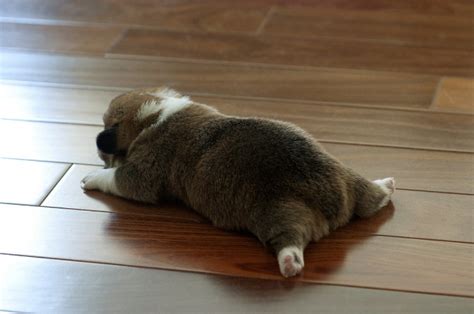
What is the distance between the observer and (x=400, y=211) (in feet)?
5.08

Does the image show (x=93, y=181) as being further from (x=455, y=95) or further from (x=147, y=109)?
(x=455, y=95)

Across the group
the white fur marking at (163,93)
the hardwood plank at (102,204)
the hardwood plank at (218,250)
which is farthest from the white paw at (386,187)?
the white fur marking at (163,93)

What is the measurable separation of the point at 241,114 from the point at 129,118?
0.40 metres

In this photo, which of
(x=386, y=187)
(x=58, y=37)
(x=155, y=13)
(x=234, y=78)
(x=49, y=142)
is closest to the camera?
(x=386, y=187)

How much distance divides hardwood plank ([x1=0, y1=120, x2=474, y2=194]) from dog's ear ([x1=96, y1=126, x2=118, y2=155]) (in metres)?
0.15

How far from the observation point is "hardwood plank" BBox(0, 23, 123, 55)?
2322 mm

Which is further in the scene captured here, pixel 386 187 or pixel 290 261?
pixel 386 187

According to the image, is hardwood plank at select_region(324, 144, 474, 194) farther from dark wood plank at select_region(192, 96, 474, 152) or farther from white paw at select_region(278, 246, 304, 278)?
white paw at select_region(278, 246, 304, 278)

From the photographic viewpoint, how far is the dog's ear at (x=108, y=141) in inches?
62.4

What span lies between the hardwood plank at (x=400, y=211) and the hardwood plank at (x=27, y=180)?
0.09ft

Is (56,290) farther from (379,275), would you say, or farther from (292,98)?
(292,98)

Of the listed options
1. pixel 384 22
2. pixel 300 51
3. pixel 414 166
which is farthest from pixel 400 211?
pixel 384 22

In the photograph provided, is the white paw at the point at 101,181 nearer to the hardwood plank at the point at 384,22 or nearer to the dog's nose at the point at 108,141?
the dog's nose at the point at 108,141

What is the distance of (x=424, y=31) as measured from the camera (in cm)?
238
